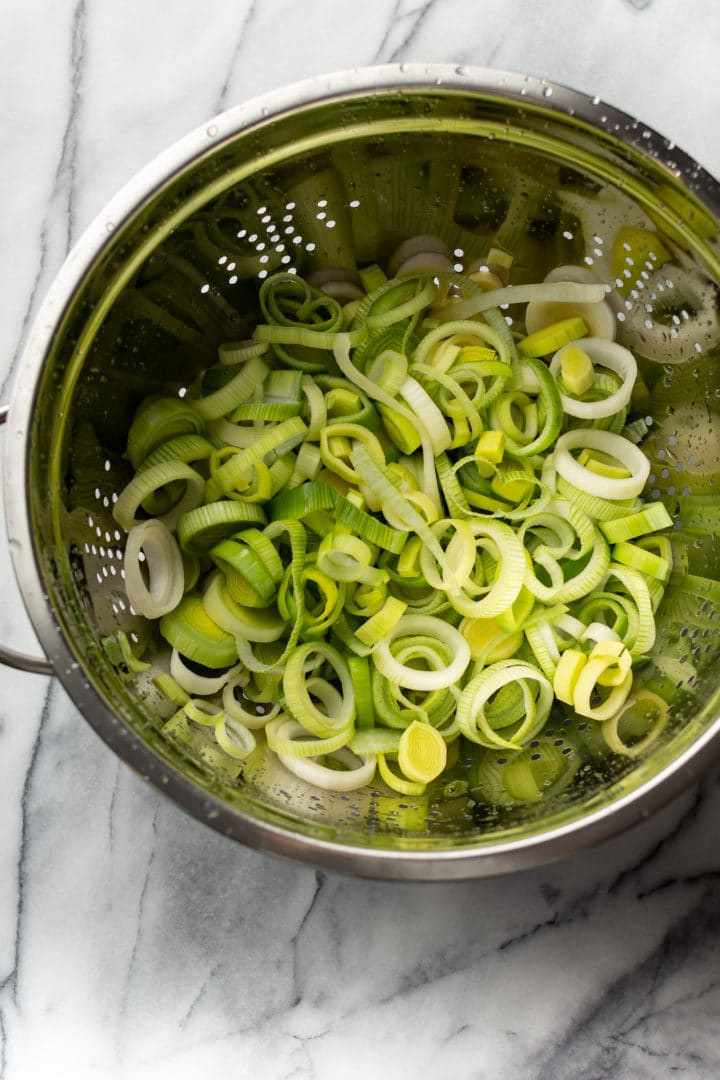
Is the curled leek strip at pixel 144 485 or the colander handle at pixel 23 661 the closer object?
the colander handle at pixel 23 661

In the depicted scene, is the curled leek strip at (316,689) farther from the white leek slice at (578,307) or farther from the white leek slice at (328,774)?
the white leek slice at (578,307)

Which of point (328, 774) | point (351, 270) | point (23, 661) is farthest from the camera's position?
point (351, 270)

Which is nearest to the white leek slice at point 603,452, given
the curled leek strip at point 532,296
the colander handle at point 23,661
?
the curled leek strip at point 532,296

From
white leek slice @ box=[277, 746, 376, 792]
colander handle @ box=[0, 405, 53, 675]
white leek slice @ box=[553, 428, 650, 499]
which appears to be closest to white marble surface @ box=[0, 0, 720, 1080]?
white leek slice @ box=[277, 746, 376, 792]

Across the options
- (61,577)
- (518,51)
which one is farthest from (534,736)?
(518,51)

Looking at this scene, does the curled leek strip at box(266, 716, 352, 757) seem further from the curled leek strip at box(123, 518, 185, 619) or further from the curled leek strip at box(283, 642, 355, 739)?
the curled leek strip at box(123, 518, 185, 619)

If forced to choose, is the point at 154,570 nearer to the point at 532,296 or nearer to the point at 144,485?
the point at 144,485

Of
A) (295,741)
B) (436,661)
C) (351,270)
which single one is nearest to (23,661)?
(295,741)
